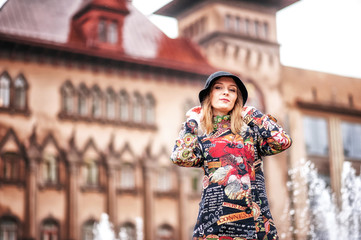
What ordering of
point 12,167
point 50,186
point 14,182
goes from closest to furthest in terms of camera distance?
1. point 14,182
2. point 12,167
3. point 50,186

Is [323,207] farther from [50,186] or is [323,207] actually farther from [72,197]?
[50,186]

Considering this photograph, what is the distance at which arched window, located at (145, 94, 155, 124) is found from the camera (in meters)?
14.1

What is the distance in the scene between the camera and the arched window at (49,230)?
12.4 metres

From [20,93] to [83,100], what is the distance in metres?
1.35

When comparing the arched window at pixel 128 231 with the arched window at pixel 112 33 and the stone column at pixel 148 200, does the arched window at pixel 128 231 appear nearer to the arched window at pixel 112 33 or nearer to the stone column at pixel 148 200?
the stone column at pixel 148 200

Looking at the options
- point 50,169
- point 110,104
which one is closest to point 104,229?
point 50,169

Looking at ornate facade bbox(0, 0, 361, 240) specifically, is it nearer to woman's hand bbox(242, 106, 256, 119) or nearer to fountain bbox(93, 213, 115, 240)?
fountain bbox(93, 213, 115, 240)

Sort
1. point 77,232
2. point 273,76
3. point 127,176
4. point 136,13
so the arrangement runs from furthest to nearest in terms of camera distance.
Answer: point 273,76 → point 136,13 → point 127,176 → point 77,232

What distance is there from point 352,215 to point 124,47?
6.22 m

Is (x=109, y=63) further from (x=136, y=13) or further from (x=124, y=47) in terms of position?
(x=136, y=13)

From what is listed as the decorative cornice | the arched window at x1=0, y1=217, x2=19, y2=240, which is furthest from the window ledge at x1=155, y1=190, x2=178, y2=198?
the decorative cornice

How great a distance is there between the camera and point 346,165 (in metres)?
16.3

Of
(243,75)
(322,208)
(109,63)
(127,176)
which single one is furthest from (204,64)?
(322,208)

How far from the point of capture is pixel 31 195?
12.3 m
